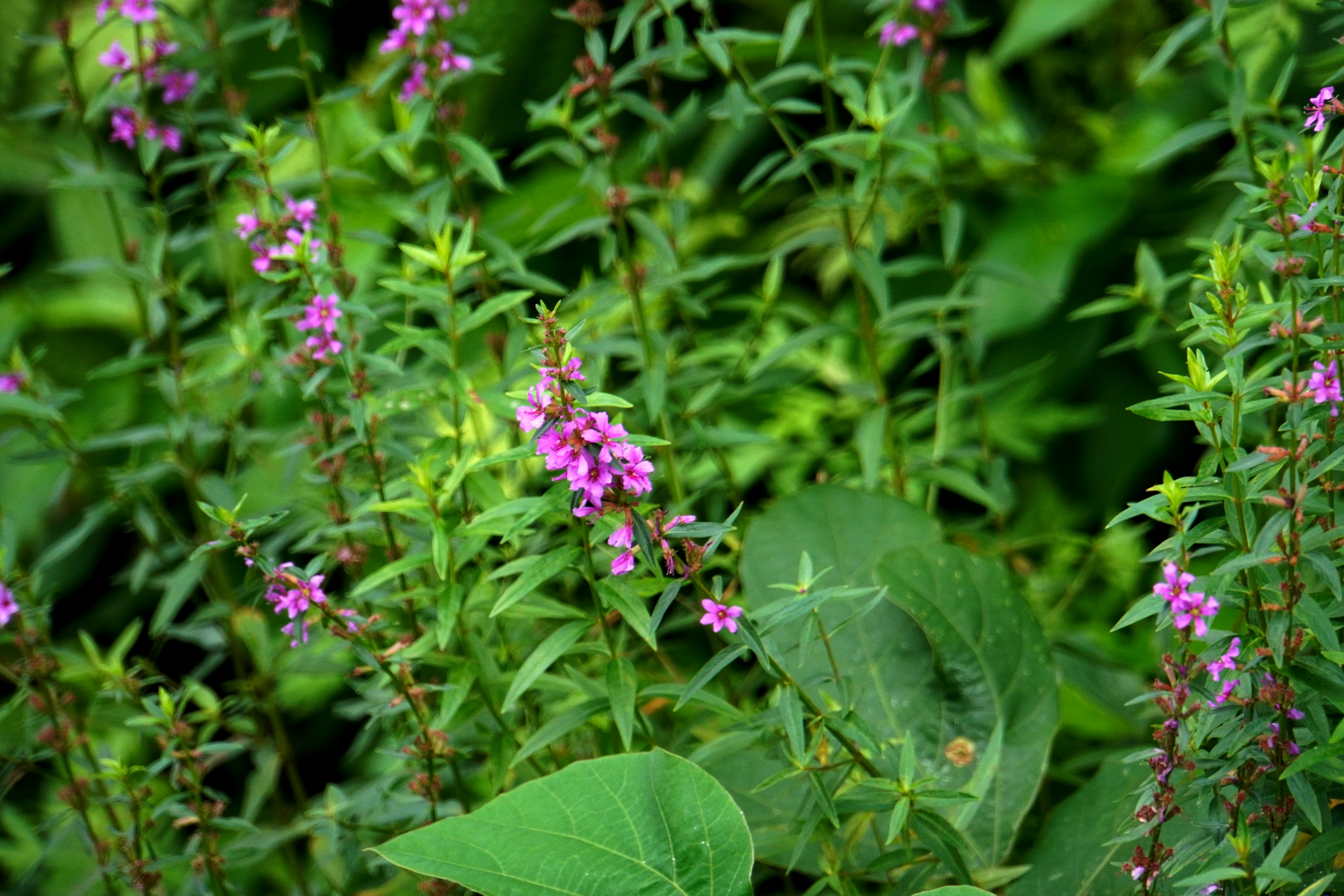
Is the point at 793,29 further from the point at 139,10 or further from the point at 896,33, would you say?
the point at 139,10

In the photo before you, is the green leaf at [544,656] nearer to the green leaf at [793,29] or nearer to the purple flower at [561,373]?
the purple flower at [561,373]

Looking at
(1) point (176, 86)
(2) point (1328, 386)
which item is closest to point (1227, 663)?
(2) point (1328, 386)

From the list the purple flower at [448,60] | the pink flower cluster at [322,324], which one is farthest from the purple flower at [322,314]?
the purple flower at [448,60]

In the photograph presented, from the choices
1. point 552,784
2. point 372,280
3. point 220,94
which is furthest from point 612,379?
point 552,784

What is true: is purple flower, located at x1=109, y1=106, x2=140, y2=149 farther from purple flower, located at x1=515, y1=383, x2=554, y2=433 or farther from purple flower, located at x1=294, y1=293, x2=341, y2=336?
purple flower, located at x1=515, y1=383, x2=554, y2=433

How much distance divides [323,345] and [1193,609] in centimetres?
98

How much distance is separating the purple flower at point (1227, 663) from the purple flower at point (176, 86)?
156 cm

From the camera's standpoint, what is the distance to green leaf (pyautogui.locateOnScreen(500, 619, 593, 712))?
1.16 meters

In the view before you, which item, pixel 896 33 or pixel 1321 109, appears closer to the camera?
pixel 1321 109

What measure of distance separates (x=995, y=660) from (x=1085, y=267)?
1579mm

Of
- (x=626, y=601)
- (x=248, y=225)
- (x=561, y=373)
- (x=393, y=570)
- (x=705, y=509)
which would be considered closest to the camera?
(x=561, y=373)

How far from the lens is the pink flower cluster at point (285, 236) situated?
1.33 m

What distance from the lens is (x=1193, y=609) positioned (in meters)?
0.96

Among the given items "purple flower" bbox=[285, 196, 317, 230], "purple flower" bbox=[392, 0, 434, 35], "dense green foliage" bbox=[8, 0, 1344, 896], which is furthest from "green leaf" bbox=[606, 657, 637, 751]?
"purple flower" bbox=[392, 0, 434, 35]
